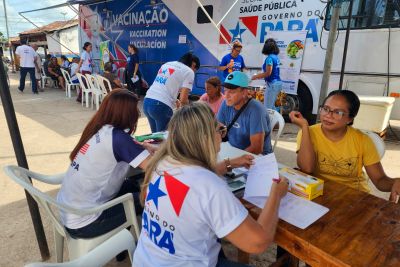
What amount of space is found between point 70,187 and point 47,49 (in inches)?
854

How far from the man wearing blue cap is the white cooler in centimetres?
278

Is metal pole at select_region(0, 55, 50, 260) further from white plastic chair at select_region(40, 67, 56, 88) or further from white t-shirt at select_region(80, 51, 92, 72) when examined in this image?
white plastic chair at select_region(40, 67, 56, 88)

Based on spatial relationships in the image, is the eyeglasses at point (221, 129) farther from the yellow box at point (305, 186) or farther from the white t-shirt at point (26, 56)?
the white t-shirt at point (26, 56)

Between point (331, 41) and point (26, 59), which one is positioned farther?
point (26, 59)

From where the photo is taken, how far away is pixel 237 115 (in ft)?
7.57

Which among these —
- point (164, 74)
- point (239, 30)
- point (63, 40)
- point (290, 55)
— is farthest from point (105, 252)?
point (63, 40)

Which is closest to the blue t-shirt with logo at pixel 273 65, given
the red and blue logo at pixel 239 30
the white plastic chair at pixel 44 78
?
the red and blue logo at pixel 239 30

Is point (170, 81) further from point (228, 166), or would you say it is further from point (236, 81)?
point (228, 166)

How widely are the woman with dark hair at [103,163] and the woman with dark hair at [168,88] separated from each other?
1591 mm

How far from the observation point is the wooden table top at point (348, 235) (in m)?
0.98

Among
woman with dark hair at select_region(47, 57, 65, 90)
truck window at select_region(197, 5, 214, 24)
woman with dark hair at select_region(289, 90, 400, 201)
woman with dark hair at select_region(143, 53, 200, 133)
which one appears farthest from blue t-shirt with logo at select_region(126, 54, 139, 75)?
woman with dark hair at select_region(289, 90, 400, 201)

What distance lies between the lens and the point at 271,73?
501 centimetres

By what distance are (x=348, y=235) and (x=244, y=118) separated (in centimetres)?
131

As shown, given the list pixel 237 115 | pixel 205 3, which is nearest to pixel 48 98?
pixel 205 3
